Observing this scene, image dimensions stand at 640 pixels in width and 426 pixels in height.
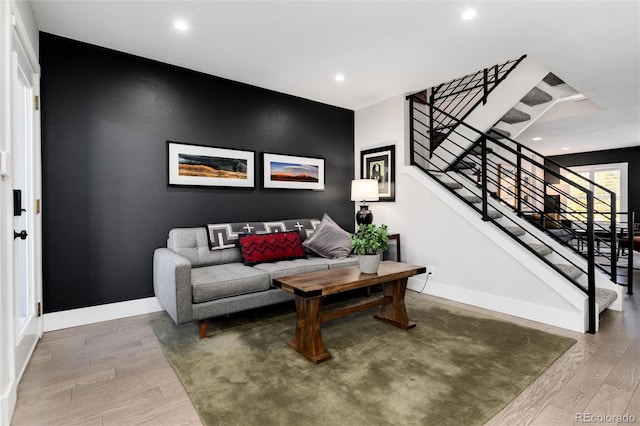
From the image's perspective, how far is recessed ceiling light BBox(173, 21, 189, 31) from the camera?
274 cm

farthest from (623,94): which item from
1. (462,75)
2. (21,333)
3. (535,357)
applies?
(21,333)

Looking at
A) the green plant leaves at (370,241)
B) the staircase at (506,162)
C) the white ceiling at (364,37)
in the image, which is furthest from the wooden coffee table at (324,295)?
the white ceiling at (364,37)

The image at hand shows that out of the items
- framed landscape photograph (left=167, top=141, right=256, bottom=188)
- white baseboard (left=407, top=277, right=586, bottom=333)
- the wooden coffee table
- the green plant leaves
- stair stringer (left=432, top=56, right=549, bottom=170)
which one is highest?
stair stringer (left=432, top=56, right=549, bottom=170)

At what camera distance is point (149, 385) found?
2027mm

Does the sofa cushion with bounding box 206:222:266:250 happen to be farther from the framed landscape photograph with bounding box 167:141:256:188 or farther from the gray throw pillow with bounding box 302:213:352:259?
the gray throw pillow with bounding box 302:213:352:259

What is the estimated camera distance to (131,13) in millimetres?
2604

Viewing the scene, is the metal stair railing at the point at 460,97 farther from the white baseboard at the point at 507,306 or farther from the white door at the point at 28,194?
the white door at the point at 28,194

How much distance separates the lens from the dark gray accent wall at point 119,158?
9.70 ft

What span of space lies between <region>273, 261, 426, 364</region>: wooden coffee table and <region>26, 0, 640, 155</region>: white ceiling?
2056 mm

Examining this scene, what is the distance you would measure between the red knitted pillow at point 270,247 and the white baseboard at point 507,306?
165 cm

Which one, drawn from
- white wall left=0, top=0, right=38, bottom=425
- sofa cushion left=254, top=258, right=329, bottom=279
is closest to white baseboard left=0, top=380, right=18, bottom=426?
white wall left=0, top=0, right=38, bottom=425

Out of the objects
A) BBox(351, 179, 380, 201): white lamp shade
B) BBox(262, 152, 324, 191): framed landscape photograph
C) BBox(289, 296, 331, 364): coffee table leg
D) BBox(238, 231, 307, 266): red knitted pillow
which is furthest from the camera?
BBox(351, 179, 380, 201): white lamp shade

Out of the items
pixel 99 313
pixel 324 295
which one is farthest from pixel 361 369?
pixel 99 313

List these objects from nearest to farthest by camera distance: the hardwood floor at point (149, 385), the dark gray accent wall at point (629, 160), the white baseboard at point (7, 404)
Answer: the white baseboard at point (7, 404) → the hardwood floor at point (149, 385) → the dark gray accent wall at point (629, 160)
